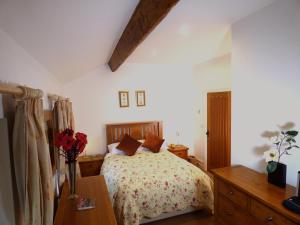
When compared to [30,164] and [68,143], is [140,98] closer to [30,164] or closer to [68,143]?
[68,143]

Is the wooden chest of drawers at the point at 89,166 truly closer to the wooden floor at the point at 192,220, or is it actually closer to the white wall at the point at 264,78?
the wooden floor at the point at 192,220

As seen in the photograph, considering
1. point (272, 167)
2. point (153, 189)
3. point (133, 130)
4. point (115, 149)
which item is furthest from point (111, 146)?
point (272, 167)

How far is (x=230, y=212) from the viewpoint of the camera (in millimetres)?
1929

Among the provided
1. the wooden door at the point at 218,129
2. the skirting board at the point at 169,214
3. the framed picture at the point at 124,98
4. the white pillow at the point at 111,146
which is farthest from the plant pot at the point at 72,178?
the wooden door at the point at 218,129

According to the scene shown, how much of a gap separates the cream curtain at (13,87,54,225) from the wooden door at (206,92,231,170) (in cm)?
326

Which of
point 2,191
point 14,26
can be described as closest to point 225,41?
point 14,26

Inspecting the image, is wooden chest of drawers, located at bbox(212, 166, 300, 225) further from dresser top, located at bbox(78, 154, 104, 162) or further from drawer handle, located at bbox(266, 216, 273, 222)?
dresser top, located at bbox(78, 154, 104, 162)

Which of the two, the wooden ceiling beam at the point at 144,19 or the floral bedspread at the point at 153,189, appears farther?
the floral bedspread at the point at 153,189

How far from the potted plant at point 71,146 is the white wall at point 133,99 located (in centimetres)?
234

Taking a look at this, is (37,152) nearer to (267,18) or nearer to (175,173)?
(175,173)

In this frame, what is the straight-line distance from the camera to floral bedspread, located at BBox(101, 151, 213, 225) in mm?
2297

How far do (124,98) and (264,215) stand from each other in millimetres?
3327

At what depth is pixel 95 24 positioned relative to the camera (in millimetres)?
1518

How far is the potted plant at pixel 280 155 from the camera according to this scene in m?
1.72
